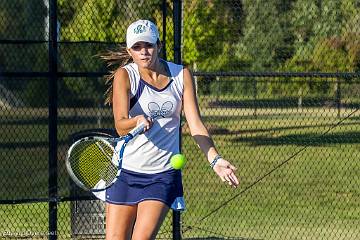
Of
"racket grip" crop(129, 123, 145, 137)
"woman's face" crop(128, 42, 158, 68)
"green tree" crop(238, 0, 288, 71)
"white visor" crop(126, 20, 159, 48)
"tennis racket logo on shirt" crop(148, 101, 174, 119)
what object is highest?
"green tree" crop(238, 0, 288, 71)

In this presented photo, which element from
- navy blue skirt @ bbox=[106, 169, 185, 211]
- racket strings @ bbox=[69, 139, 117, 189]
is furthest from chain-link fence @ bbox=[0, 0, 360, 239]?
navy blue skirt @ bbox=[106, 169, 185, 211]

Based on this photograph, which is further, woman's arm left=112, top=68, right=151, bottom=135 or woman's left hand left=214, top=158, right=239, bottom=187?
woman's arm left=112, top=68, right=151, bottom=135

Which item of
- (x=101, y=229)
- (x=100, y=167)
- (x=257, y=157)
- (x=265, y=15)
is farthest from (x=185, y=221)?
(x=265, y=15)

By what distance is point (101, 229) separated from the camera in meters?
8.89

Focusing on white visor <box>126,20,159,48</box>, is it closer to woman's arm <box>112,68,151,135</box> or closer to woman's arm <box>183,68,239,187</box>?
woman's arm <box>112,68,151,135</box>

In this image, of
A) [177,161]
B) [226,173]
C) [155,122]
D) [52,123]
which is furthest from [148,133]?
[52,123]

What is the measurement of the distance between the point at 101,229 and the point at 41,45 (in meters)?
1.83

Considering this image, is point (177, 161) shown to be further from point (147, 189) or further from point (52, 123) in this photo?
point (52, 123)

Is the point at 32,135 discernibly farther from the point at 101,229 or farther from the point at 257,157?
the point at 257,157

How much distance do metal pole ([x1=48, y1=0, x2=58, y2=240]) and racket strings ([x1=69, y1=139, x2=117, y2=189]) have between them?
6.54 feet

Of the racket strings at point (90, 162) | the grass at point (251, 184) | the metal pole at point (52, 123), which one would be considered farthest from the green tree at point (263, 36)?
the racket strings at point (90, 162)

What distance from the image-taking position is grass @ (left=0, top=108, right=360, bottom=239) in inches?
324

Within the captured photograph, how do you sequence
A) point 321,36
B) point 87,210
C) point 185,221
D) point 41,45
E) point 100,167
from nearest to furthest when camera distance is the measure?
point 100,167, point 41,45, point 87,210, point 185,221, point 321,36

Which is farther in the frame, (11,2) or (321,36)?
(321,36)
